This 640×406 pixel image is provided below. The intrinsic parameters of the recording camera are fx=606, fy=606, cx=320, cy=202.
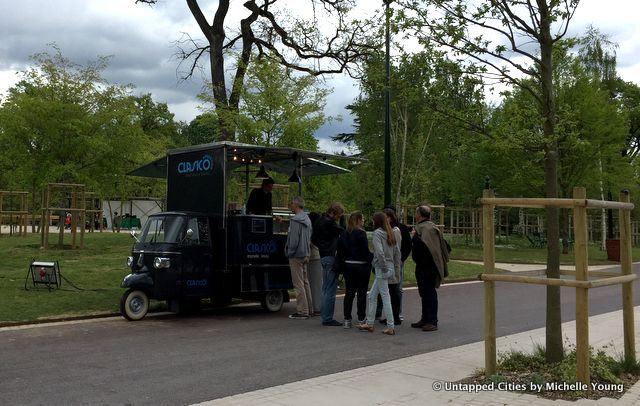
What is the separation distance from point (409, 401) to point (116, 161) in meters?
18.7

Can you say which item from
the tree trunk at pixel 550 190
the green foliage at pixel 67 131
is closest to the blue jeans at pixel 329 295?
the tree trunk at pixel 550 190

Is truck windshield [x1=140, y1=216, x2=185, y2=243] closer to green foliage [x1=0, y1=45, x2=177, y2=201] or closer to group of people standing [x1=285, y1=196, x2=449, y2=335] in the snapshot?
group of people standing [x1=285, y1=196, x2=449, y2=335]

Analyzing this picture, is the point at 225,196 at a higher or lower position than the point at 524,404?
higher

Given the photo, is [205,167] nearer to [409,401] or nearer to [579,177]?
[409,401]

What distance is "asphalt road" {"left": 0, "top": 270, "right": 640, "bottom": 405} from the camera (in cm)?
613

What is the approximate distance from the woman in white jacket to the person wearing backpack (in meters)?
0.46

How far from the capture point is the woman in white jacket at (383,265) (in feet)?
31.3

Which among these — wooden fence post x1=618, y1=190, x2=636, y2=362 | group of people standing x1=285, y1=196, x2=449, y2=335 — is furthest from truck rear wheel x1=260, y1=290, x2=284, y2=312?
wooden fence post x1=618, y1=190, x2=636, y2=362

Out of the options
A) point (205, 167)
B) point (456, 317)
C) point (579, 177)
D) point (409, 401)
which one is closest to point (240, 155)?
point (205, 167)

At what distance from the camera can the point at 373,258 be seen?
9.78 m

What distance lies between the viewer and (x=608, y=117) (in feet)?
102

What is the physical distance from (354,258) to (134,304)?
13.0ft

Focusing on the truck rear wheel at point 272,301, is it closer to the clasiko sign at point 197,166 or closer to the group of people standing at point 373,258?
the group of people standing at point 373,258

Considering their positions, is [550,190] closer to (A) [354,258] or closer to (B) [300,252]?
(A) [354,258]
